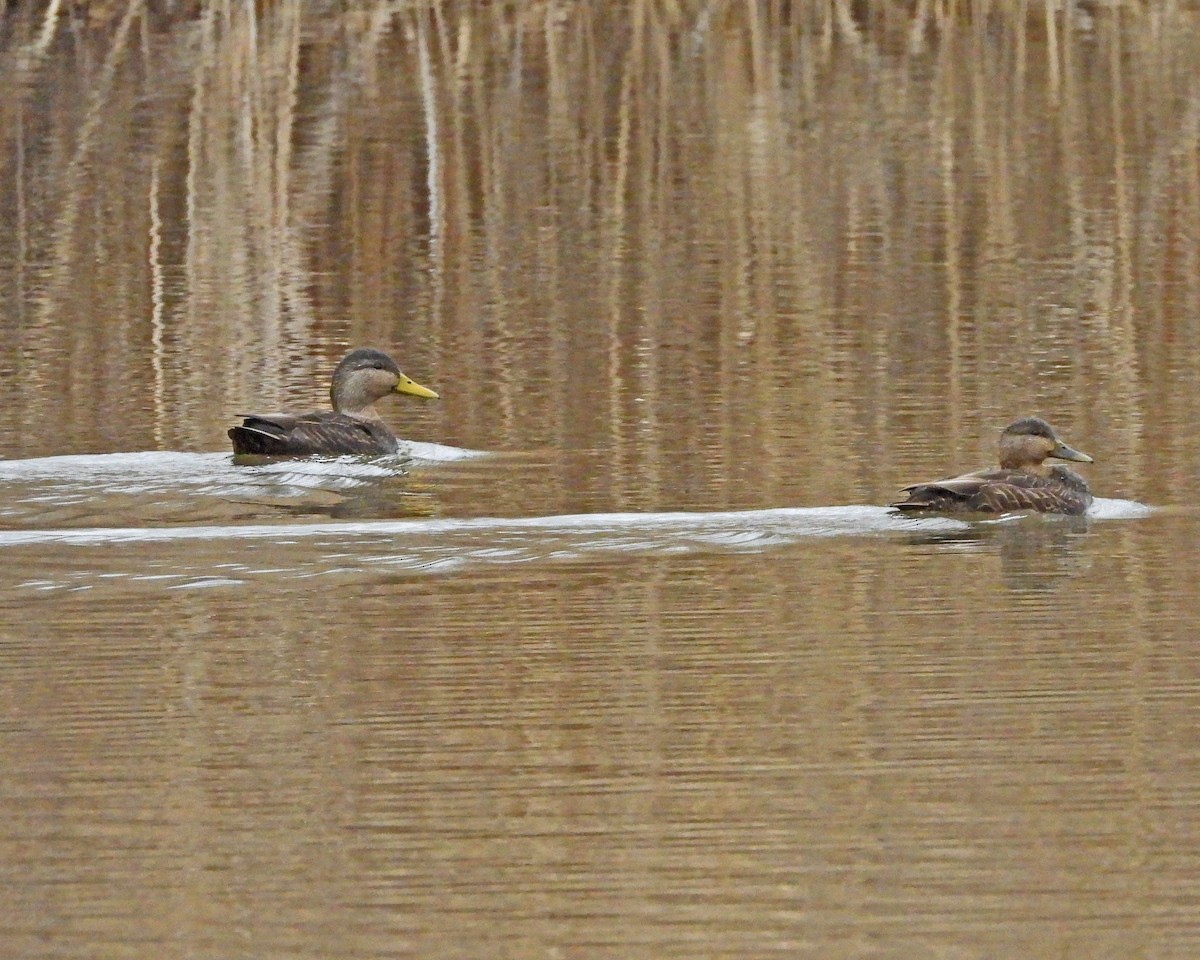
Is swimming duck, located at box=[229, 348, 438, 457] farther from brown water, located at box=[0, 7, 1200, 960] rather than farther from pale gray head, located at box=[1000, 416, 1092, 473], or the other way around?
pale gray head, located at box=[1000, 416, 1092, 473]

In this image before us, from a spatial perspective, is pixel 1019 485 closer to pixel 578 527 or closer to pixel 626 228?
pixel 578 527

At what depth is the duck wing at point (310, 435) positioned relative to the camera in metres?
11.4

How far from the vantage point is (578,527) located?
947cm

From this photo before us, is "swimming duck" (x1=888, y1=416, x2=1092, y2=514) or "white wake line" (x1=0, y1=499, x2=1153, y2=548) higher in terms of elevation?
"swimming duck" (x1=888, y1=416, x2=1092, y2=514)

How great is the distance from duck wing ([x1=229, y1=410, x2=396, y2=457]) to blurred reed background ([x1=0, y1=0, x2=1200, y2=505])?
0.36 m

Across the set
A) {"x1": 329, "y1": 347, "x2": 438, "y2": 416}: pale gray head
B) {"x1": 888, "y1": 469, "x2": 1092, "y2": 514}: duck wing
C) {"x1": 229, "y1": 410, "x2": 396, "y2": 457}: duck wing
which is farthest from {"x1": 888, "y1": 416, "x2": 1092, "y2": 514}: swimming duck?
{"x1": 329, "y1": 347, "x2": 438, "y2": 416}: pale gray head

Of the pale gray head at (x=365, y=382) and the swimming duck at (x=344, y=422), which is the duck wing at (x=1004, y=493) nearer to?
the swimming duck at (x=344, y=422)

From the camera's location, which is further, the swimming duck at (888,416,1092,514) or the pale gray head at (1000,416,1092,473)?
the pale gray head at (1000,416,1092,473)

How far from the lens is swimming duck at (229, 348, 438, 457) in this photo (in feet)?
37.5

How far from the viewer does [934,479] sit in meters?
10.6

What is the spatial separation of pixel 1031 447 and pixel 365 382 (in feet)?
11.4

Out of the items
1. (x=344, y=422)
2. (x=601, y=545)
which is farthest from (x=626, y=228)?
(x=601, y=545)

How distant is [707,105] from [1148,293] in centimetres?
924

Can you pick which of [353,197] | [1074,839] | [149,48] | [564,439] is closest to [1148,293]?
[564,439]
